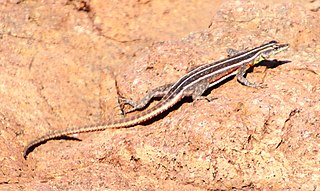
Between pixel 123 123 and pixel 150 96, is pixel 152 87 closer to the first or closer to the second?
pixel 150 96

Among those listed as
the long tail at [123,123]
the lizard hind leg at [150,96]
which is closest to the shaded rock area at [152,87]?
the long tail at [123,123]

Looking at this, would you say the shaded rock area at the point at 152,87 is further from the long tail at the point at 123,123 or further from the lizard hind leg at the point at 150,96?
the lizard hind leg at the point at 150,96

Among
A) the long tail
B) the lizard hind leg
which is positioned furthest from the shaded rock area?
the lizard hind leg

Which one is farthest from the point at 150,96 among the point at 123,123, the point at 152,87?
the point at 123,123

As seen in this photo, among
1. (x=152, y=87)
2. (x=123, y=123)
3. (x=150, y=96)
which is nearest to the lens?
(x=123, y=123)

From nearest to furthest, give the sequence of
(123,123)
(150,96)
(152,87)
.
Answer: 1. (123,123)
2. (150,96)
3. (152,87)

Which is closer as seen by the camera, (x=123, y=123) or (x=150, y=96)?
(x=123, y=123)

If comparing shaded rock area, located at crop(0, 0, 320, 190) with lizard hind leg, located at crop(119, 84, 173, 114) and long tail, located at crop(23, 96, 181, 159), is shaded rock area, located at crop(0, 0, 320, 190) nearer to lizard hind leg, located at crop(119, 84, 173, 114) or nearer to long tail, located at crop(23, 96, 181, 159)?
long tail, located at crop(23, 96, 181, 159)

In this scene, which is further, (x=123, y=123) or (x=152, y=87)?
(x=152, y=87)

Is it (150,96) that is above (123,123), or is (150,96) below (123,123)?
above
